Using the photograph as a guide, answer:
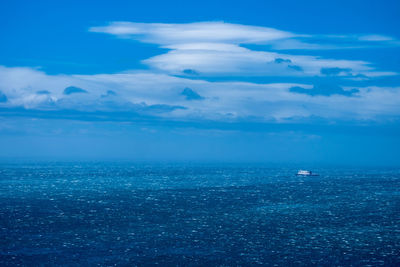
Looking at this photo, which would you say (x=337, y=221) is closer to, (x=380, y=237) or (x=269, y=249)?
(x=380, y=237)

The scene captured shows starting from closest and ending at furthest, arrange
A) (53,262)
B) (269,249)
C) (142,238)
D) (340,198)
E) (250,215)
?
(53,262)
(269,249)
(142,238)
(250,215)
(340,198)

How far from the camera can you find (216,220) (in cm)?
9125

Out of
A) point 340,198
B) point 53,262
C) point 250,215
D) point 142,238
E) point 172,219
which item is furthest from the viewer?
point 340,198

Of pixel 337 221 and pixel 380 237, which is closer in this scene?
pixel 380 237

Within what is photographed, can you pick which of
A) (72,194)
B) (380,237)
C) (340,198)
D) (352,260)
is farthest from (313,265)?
(72,194)

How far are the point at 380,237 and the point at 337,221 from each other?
56.1 ft

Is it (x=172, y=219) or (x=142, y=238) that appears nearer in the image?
(x=142, y=238)

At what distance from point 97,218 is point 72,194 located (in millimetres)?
52458

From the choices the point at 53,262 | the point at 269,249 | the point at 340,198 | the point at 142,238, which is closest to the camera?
the point at 53,262

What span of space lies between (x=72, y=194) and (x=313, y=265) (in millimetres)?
101998

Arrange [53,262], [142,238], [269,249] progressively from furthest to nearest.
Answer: [142,238], [269,249], [53,262]

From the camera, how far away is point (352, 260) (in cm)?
6009

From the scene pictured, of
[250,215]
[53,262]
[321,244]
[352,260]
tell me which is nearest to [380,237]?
[321,244]

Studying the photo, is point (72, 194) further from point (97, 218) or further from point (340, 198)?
point (340, 198)
